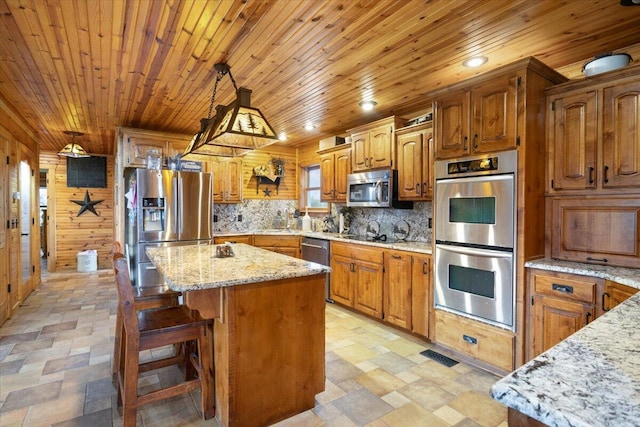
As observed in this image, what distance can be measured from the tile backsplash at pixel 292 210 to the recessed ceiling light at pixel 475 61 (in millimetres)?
1555

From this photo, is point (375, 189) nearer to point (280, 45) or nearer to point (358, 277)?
point (358, 277)

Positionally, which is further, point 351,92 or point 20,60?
point 351,92

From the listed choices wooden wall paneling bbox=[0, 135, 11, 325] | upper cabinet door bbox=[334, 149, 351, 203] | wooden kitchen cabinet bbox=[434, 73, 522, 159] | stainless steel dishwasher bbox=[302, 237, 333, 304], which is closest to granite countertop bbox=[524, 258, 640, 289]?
wooden kitchen cabinet bbox=[434, 73, 522, 159]

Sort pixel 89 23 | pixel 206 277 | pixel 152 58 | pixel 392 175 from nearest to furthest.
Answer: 1. pixel 206 277
2. pixel 89 23
3. pixel 152 58
4. pixel 392 175

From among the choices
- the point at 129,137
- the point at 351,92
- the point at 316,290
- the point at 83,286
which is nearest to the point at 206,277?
the point at 316,290

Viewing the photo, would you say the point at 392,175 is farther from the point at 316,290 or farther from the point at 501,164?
the point at 316,290

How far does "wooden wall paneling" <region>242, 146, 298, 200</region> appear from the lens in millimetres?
5757

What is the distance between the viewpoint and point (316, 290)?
2.14 meters

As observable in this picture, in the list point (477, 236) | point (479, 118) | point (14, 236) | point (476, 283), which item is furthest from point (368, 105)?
point (14, 236)

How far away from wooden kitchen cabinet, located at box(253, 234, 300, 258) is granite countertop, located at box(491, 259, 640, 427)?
4.09 m

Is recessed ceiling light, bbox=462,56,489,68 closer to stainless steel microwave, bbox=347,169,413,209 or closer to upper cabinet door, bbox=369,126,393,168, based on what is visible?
upper cabinet door, bbox=369,126,393,168

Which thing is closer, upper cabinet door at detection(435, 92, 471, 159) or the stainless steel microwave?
upper cabinet door at detection(435, 92, 471, 159)

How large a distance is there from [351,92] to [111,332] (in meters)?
3.51

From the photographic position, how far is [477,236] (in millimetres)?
2678
